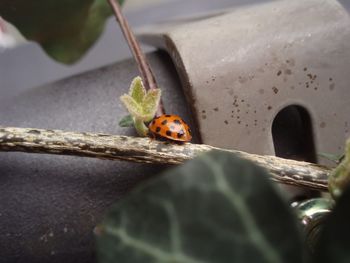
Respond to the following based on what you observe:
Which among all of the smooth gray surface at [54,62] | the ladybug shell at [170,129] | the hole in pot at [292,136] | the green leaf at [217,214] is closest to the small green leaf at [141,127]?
the ladybug shell at [170,129]

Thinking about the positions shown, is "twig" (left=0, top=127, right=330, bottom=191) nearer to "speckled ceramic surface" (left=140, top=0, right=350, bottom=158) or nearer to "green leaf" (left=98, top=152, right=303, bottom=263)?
"speckled ceramic surface" (left=140, top=0, right=350, bottom=158)

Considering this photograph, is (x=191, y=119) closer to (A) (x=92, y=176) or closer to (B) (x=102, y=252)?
(A) (x=92, y=176)

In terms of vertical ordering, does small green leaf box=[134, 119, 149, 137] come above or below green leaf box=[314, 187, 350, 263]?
above

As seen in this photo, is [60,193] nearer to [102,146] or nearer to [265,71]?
[102,146]

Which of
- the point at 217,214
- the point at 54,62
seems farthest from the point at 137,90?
the point at 54,62

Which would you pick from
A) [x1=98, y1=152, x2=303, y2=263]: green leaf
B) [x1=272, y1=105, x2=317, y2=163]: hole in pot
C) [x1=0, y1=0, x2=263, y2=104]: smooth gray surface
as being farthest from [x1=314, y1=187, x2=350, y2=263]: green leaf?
[x1=0, y1=0, x2=263, y2=104]: smooth gray surface

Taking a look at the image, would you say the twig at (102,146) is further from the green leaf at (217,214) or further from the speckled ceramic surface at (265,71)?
the green leaf at (217,214)

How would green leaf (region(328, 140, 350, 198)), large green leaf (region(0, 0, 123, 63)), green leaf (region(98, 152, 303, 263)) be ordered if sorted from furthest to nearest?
large green leaf (region(0, 0, 123, 63))
green leaf (region(328, 140, 350, 198))
green leaf (region(98, 152, 303, 263))
